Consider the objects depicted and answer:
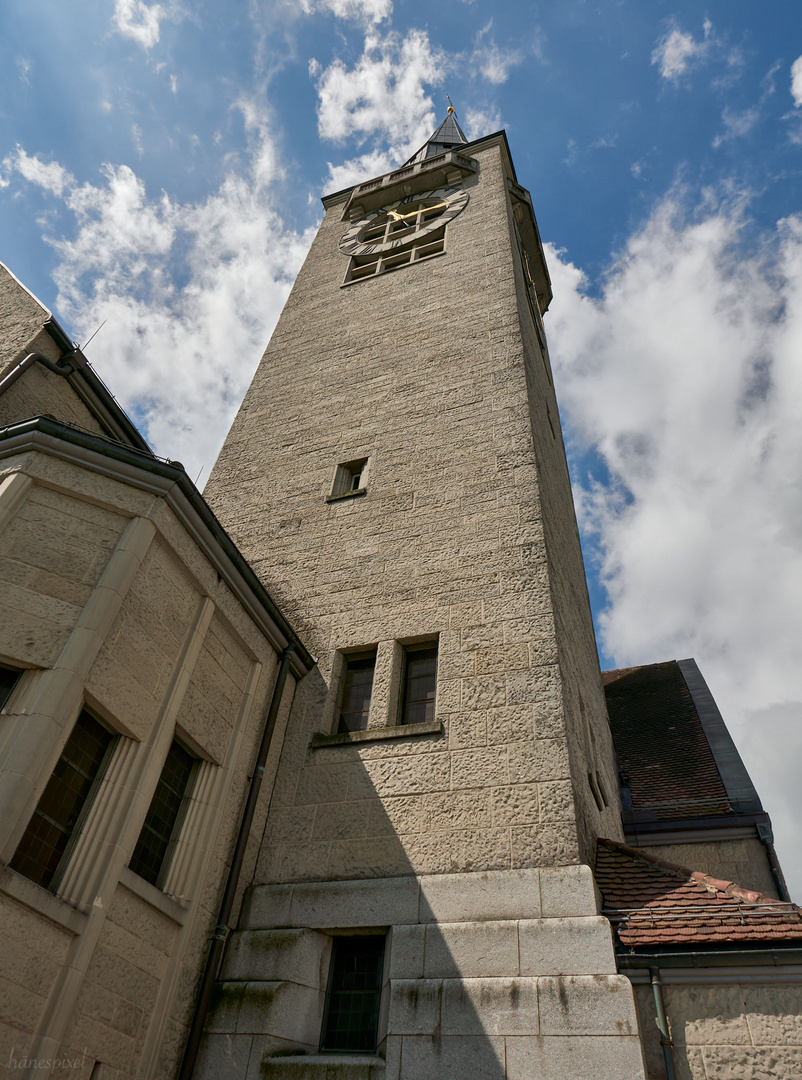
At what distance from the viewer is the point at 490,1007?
Result: 6270mm

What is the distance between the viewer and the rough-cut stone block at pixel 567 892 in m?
6.61

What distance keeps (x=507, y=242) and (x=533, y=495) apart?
8.84 m

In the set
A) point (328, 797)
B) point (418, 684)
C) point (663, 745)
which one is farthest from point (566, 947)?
point (663, 745)

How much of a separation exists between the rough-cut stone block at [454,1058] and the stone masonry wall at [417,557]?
4.78 ft

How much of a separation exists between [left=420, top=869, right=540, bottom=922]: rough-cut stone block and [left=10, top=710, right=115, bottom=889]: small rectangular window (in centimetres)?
314

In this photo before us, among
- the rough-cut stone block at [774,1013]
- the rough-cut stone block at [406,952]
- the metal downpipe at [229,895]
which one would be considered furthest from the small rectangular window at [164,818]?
the rough-cut stone block at [774,1013]

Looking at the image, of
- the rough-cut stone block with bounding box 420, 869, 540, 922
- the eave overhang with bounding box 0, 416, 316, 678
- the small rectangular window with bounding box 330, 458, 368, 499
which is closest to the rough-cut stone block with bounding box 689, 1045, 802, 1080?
the rough-cut stone block with bounding box 420, 869, 540, 922

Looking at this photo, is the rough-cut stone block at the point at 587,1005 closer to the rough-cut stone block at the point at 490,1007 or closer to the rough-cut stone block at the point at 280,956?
the rough-cut stone block at the point at 490,1007

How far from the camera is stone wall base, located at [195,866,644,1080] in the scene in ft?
19.5

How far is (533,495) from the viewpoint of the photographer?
34.3 ft

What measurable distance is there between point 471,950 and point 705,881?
2395mm

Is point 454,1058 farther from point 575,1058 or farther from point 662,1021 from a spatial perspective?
point 662,1021

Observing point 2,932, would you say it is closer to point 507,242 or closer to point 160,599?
point 160,599

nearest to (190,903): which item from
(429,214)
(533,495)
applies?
(533,495)
